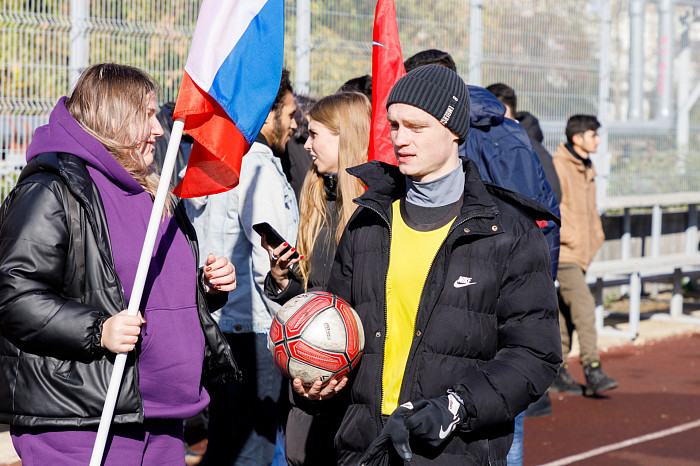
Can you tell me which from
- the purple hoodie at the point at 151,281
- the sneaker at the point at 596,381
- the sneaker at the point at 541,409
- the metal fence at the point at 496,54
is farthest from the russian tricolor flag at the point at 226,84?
the sneaker at the point at 596,381

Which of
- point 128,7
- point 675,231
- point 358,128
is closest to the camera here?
point 358,128

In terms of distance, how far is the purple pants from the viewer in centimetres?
287

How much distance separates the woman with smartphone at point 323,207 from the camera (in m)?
3.95

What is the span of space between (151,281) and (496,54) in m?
7.31

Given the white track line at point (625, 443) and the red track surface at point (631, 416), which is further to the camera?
the red track surface at point (631, 416)

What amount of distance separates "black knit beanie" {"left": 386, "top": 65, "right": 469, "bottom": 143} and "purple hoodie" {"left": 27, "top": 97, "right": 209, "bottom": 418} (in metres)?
0.97

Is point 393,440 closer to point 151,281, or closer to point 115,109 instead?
point 151,281

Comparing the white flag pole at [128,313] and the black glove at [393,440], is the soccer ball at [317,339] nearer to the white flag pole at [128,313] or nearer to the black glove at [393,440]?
the black glove at [393,440]

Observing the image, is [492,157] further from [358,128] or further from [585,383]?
[585,383]

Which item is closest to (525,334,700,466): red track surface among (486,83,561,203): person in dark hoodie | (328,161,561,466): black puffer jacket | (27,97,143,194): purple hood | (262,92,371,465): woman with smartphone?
(486,83,561,203): person in dark hoodie

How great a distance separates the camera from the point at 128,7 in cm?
696

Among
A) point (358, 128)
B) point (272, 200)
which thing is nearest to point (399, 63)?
point (358, 128)

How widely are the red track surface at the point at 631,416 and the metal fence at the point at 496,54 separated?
94.0 inches

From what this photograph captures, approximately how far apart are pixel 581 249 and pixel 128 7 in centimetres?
465
